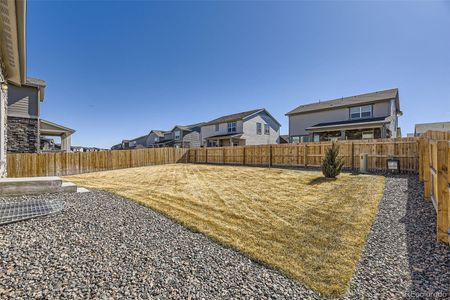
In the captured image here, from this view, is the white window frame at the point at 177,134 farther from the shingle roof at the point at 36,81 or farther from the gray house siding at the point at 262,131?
the shingle roof at the point at 36,81

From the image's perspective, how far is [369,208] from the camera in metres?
→ 5.87

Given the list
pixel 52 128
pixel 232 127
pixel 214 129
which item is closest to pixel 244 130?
pixel 232 127

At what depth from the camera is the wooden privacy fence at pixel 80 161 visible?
13.7 m

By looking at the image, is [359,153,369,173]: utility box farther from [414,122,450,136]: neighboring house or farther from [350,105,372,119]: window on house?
[414,122,450,136]: neighboring house

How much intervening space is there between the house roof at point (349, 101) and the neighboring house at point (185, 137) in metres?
18.9

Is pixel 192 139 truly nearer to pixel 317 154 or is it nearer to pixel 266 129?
pixel 266 129

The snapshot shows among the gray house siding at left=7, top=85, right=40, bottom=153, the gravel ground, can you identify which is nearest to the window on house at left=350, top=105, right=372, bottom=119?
the gravel ground

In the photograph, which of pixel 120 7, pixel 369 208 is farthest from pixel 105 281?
pixel 120 7

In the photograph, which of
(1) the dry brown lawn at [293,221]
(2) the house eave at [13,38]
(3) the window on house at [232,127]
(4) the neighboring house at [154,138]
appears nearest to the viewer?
(1) the dry brown lawn at [293,221]

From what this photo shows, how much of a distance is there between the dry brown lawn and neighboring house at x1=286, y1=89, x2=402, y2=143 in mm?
12323

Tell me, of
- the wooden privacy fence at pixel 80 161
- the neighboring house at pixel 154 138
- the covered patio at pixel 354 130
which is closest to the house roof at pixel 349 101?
the covered patio at pixel 354 130

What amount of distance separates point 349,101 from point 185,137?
25.9m

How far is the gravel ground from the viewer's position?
2.39 meters

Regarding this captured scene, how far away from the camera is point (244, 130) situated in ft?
94.7
